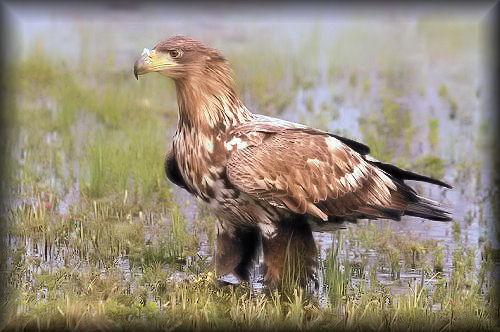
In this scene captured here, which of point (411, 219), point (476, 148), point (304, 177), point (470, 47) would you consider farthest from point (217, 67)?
point (470, 47)

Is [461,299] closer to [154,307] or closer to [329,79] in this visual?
[154,307]

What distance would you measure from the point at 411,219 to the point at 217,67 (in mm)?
2782

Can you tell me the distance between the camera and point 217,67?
7.55 meters

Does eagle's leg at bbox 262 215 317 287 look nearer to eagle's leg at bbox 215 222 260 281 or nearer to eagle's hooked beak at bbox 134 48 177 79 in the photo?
eagle's leg at bbox 215 222 260 281

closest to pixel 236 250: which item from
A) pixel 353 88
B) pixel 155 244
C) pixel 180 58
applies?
Result: pixel 155 244

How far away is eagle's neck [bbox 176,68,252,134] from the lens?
7.43m

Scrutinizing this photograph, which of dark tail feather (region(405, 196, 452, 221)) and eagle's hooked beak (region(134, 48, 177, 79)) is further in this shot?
dark tail feather (region(405, 196, 452, 221))

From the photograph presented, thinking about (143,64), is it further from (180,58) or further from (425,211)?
(425,211)

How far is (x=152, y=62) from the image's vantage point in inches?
292

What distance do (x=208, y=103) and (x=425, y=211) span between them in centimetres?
166

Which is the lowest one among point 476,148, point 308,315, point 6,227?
point 308,315

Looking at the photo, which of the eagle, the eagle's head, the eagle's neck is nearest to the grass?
the eagle

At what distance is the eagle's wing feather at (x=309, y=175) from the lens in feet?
23.4

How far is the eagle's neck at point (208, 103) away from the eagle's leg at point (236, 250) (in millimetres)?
679
